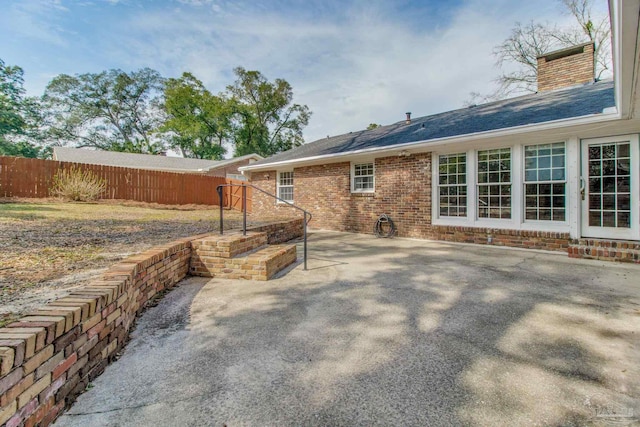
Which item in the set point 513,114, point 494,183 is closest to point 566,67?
point 513,114

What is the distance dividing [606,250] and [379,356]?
5329mm

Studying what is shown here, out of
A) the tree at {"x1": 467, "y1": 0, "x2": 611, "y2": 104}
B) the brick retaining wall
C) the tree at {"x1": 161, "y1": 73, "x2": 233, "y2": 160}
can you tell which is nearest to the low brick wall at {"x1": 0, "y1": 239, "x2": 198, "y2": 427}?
the brick retaining wall

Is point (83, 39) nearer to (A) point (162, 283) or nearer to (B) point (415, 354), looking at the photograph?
(A) point (162, 283)

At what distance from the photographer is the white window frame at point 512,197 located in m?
5.64

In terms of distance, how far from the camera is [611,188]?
17.6 ft

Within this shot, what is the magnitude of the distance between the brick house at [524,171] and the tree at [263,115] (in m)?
23.3

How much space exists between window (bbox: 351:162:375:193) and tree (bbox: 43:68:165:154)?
2776cm

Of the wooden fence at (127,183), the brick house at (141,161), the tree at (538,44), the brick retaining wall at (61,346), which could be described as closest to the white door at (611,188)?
the brick retaining wall at (61,346)

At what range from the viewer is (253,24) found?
10523mm

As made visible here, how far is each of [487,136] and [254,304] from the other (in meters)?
5.60

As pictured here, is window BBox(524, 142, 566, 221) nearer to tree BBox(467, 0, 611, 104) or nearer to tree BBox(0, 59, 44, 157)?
tree BBox(467, 0, 611, 104)

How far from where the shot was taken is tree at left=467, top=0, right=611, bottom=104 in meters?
15.3

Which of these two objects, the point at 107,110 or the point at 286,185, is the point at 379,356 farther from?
the point at 107,110

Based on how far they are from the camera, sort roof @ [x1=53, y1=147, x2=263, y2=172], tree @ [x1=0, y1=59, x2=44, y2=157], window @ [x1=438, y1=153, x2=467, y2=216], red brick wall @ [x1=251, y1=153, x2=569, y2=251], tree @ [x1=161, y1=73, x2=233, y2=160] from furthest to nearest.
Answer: tree @ [x1=161, y1=73, x2=233, y2=160] → tree @ [x1=0, y1=59, x2=44, y2=157] → roof @ [x1=53, y1=147, x2=263, y2=172] → window @ [x1=438, y1=153, x2=467, y2=216] → red brick wall @ [x1=251, y1=153, x2=569, y2=251]
